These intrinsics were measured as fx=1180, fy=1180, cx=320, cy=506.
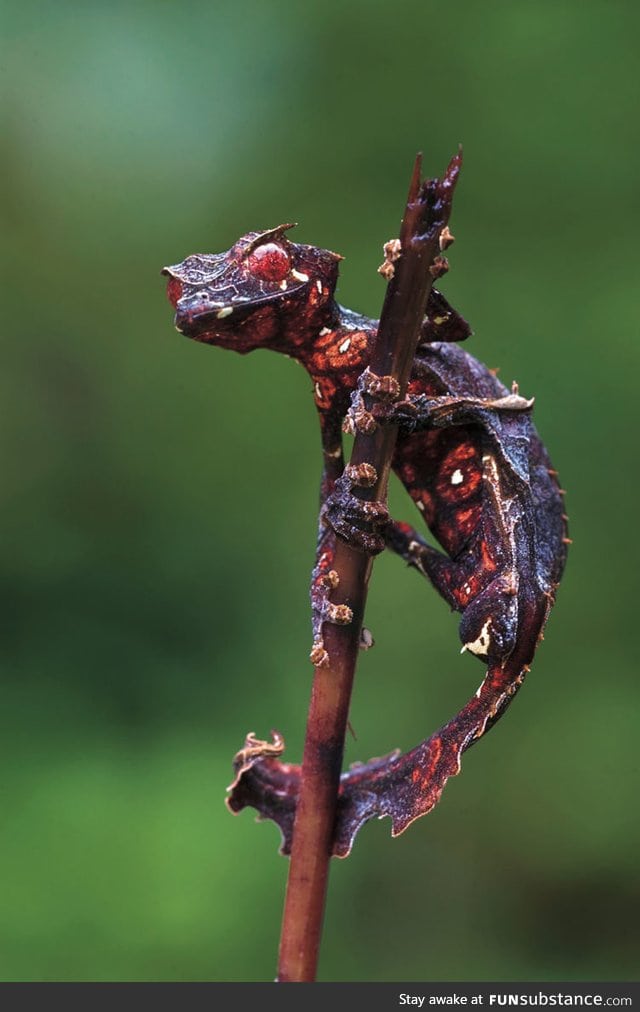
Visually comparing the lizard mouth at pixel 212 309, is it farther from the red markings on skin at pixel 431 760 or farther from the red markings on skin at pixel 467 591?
the red markings on skin at pixel 431 760

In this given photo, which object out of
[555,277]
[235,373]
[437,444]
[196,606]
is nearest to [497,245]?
[555,277]

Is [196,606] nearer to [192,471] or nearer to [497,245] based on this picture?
[192,471]

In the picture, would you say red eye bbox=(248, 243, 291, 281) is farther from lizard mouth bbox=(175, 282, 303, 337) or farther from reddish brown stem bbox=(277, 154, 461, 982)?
reddish brown stem bbox=(277, 154, 461, 982)

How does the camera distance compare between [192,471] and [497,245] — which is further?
[192,471]

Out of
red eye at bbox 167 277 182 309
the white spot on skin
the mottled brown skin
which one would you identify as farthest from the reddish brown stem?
red eye at bbox 167 277 182 309

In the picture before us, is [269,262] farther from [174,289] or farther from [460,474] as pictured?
[460,474]

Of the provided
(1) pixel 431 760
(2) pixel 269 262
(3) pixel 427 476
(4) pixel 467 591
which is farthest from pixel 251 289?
(1) pixel 431 760

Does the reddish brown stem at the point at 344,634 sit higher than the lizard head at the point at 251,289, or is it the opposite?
the lizard head at the point at 251,289

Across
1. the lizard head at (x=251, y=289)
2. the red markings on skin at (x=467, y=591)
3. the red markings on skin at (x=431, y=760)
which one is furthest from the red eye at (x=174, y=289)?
the red markings on skin at (x=431, y=760)
